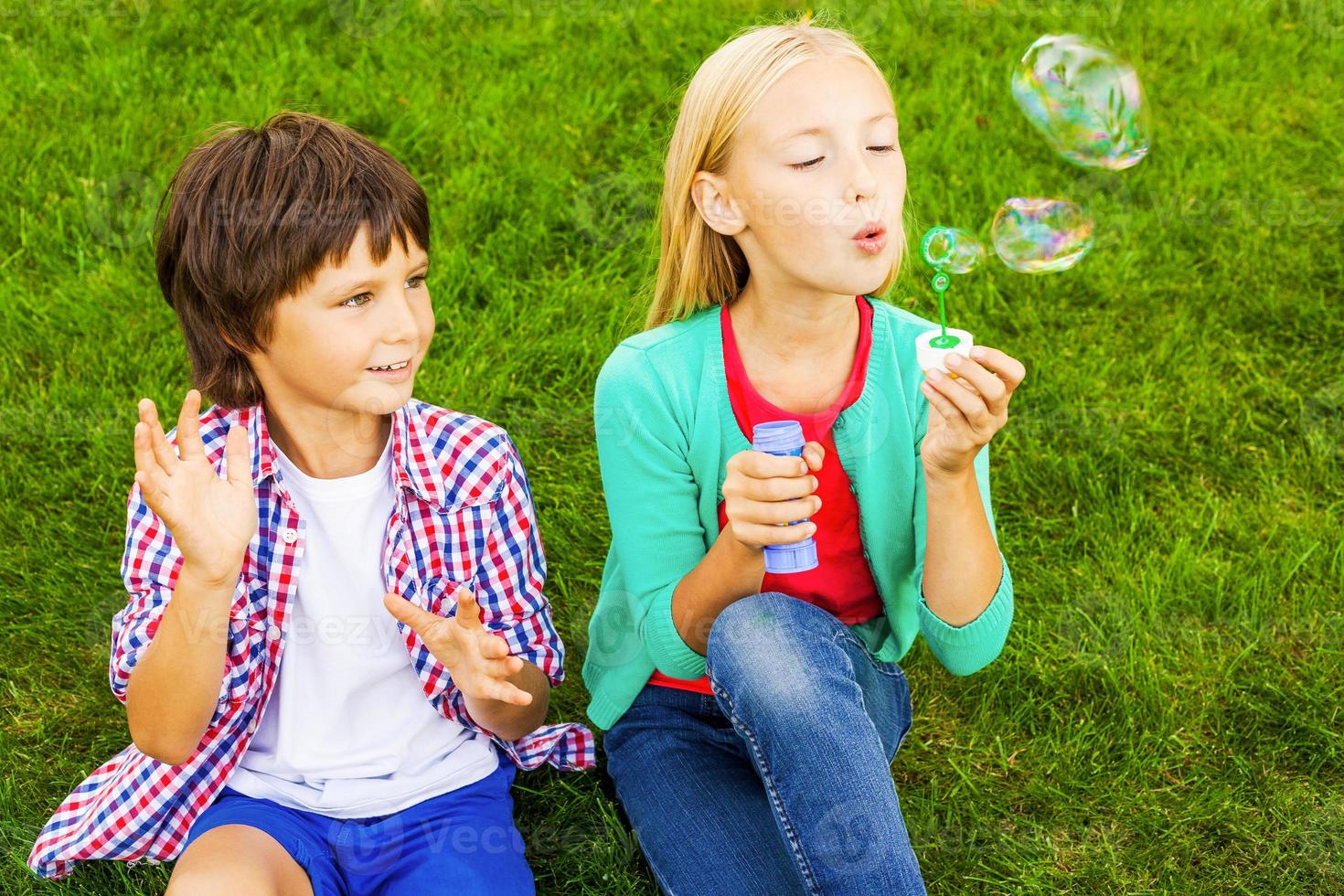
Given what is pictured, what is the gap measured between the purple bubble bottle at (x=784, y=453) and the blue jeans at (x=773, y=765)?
13 centimetres

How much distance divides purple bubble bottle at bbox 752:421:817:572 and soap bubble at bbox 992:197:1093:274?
2.77 feet

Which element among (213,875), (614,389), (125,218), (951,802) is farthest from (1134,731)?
(125,218)

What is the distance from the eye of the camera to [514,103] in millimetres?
4477

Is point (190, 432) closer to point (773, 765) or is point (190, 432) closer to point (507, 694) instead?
point (507, 694)

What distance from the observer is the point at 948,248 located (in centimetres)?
232

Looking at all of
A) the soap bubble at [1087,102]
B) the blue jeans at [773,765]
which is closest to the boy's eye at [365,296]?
the blue jeans at [773,765]

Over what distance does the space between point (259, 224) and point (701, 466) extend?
804 millimetres

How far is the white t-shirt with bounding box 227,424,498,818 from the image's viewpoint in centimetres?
225

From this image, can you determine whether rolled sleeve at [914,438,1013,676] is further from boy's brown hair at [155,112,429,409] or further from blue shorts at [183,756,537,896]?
boy's brown hair at [155,112,429,409]

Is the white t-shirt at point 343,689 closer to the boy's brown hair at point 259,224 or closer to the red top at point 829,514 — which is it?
the boy's brown hair at point 259,224

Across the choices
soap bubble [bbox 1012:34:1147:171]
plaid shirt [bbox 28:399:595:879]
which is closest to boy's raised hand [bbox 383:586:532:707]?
plaid shirt [bbox 28:399:595:879]

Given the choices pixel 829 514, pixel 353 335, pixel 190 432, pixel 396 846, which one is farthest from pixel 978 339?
pixel 190 432

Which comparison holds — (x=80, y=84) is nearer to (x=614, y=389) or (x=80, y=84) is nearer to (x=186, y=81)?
(x=186, y=81)

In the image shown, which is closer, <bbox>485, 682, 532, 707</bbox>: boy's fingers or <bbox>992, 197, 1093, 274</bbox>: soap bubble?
<bbox>485, 682, 532, 707</bbox>: boy's fingers
